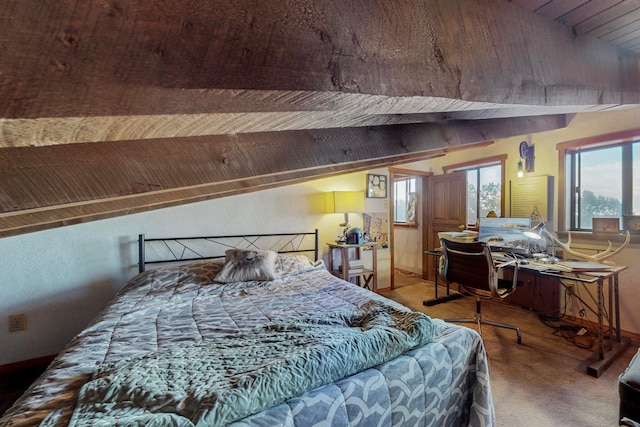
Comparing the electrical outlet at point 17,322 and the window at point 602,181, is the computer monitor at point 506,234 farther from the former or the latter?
the electrical outlet at point 17,322

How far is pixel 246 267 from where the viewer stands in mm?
2648

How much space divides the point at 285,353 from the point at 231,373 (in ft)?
0.76

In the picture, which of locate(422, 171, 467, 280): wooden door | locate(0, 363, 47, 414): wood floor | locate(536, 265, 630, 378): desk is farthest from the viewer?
locate(422, 171, 467, 280): wooden door

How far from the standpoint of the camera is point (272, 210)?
3.37 meters

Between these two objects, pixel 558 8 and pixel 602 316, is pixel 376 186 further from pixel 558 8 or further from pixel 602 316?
pixel 558 8

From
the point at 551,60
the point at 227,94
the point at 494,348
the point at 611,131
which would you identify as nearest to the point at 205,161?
the point at 227,94

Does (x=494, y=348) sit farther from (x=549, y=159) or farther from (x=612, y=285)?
(x=549, y=159)

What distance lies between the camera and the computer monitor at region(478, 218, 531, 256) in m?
3.19

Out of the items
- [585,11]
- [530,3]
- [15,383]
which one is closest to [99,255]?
[15,383]

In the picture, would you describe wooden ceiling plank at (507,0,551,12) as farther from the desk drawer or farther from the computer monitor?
the desk drawer

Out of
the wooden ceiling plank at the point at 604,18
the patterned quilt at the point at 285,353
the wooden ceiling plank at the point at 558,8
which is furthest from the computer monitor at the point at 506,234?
the wooden ceiling plank at the point at 558,8

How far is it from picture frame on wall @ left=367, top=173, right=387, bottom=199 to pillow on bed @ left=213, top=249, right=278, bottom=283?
2.05 meters

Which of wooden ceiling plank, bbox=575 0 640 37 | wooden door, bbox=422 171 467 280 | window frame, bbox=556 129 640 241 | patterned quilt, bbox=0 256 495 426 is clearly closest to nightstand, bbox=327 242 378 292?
patterned quilt, bbox=0 256 495 426

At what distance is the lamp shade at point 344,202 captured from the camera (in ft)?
11.6
